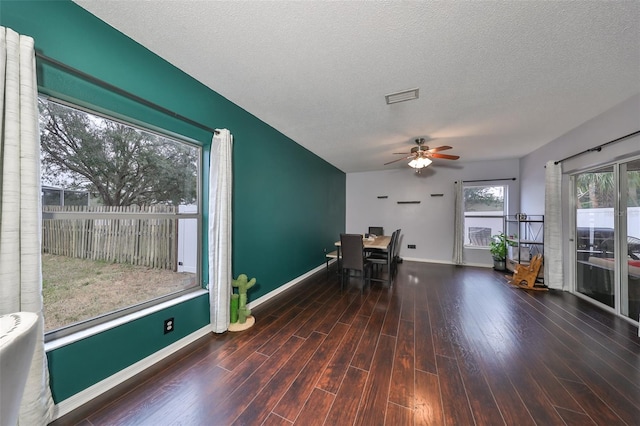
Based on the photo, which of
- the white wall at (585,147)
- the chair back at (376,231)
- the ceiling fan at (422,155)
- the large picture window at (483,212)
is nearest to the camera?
the white wall at (585,147)

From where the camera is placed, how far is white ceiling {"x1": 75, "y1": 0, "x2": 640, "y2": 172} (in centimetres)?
138

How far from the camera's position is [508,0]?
4.25ft

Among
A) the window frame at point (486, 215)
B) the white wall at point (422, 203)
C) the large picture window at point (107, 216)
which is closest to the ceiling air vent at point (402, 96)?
the large picture window at point (107, 216)

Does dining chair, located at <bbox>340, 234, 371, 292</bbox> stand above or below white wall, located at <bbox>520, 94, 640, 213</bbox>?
below

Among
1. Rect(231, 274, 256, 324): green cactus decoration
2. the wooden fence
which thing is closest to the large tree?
Result: the wooden fence

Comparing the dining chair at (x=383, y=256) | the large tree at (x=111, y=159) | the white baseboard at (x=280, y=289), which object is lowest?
the white baseboard at (x=280, y=289)

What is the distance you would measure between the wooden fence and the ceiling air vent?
8.40 feet

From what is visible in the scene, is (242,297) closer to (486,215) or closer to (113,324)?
(113,324)

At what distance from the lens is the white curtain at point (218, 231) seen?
2188 mm

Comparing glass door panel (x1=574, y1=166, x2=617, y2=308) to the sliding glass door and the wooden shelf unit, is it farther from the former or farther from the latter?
the wooden shelf unit

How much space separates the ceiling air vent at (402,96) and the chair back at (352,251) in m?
1.98

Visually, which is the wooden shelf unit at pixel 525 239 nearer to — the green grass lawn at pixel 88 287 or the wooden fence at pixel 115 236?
the wooden fence at pixel 115 236

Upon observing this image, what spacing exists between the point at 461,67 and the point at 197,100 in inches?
98.2

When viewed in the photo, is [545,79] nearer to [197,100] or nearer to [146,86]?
[197,100]
